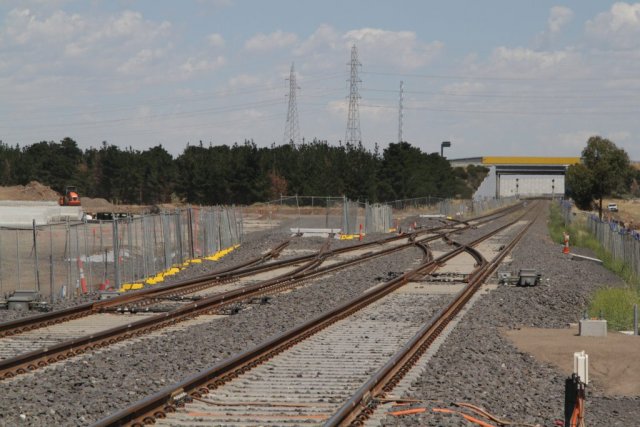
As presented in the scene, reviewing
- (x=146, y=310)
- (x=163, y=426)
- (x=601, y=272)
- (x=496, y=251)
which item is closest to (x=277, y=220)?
(x=496, y=251)

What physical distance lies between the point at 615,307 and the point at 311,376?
10.8 metres

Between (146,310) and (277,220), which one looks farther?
(277,220)

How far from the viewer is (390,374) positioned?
12.2 metres

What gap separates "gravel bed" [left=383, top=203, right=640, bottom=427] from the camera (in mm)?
10680

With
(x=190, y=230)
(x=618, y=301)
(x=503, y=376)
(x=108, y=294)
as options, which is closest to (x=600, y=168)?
(x=190, y=230)

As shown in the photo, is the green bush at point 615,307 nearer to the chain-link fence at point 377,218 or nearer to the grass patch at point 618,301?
the grass patch at point 618,301

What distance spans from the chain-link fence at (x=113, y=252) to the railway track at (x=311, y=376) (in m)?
8.59

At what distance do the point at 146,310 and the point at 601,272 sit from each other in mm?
19054

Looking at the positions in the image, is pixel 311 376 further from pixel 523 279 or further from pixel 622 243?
pixel 622 243

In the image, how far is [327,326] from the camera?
1795 centimetres

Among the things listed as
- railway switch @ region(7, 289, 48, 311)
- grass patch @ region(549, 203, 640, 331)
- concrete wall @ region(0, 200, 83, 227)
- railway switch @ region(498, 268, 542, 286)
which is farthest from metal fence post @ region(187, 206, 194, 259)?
concrete wall @ region(0, 200, 83, 227)

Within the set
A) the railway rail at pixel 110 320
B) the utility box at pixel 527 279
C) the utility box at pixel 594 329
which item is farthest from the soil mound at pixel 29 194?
the utility box at pixel 594 329

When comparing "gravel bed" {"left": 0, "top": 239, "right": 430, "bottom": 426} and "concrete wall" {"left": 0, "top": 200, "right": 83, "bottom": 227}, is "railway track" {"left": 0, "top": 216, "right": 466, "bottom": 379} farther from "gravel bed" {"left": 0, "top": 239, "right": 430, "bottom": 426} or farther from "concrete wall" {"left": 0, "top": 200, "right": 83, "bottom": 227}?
"concrete wall" {"left": 0, "top": 200, "right": 83, "bottom": 227}

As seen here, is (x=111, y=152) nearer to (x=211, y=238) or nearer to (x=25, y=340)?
(x=211, y=238)
